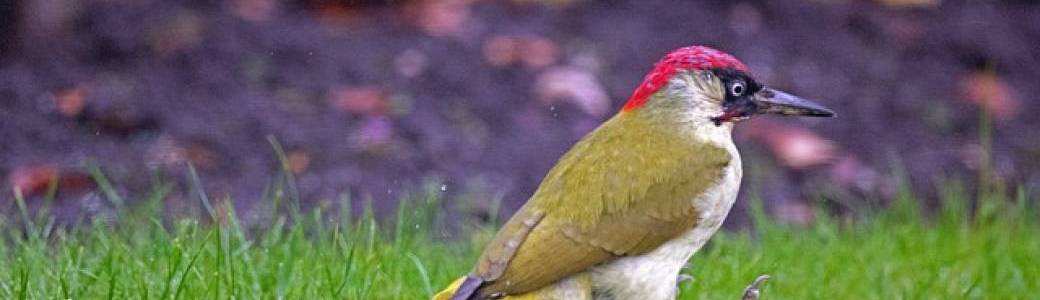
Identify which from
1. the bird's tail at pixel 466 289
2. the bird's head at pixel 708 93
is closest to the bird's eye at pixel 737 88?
the bird's head at pixel 708 93

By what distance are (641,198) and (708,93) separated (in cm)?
31

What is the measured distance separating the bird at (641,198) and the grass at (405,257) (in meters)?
0.44

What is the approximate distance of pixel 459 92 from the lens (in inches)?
288

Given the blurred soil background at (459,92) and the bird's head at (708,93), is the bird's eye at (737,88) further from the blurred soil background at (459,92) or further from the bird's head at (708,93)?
the blurred soil background at (459,92)

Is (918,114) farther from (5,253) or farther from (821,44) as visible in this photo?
(5,253)

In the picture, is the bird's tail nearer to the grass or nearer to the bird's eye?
the grass

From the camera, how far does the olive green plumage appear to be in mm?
4277

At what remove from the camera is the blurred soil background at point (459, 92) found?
6.68 meters

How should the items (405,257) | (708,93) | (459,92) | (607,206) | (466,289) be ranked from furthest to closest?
(459,92)
(405,257)
(708,93)
(607,206)
(466,289)

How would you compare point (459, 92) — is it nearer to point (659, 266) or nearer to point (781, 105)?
point (781, 105)

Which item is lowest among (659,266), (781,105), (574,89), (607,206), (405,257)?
(574,89)

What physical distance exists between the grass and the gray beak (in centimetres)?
76

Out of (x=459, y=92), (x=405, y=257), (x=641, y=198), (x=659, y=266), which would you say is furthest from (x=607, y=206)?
(x=459, y=92)

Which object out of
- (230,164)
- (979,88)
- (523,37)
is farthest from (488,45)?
(979,88)
